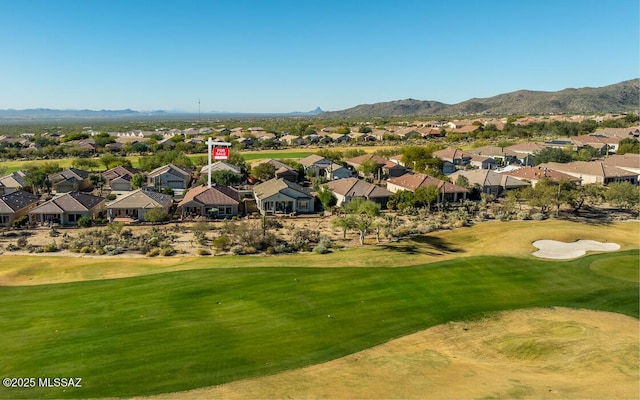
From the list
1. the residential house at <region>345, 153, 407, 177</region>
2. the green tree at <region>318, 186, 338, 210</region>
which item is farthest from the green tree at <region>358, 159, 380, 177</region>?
the green tree at <region>318, 186, 338, 210</region>

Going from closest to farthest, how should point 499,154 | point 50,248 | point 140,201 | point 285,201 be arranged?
point 50,248
point 140,201
point 285,201
point 499,154

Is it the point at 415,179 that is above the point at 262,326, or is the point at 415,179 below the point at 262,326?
above

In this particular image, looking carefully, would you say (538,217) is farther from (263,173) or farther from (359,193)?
(263,173)

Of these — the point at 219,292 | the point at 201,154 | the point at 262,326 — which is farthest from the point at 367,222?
the point at 201,154

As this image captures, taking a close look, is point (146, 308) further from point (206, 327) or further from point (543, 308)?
point (543, 308)

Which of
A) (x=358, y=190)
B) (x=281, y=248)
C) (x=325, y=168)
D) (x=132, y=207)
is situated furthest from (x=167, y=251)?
(x=325, y=168)

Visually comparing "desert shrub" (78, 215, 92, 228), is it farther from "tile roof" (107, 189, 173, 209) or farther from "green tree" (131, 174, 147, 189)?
"green tree" (131, 174, 147, 189)
